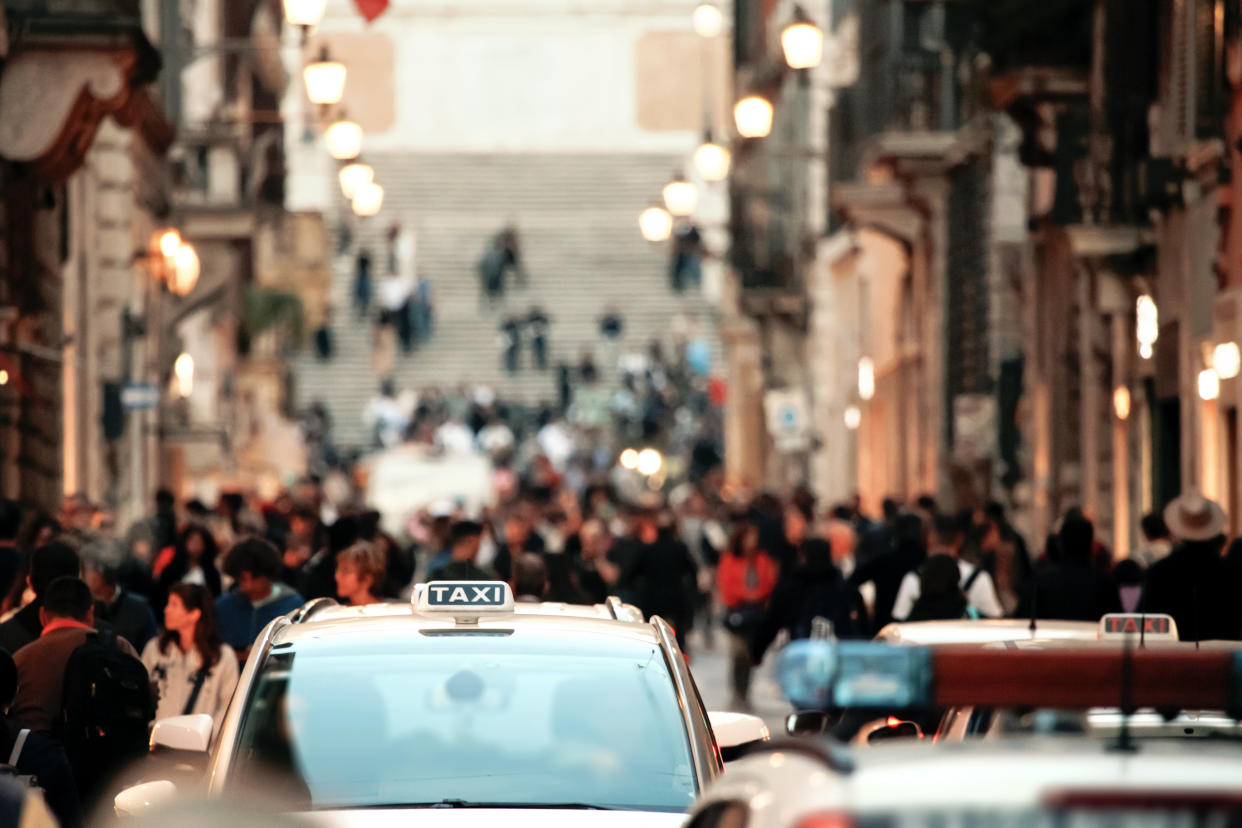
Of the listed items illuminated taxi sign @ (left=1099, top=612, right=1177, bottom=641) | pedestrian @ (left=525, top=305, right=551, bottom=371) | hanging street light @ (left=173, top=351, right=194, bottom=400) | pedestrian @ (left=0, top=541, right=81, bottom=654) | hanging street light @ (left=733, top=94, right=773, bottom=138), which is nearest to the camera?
illuminated taxi sign @ (left=1099, top=612, right=1177, bottom=641)

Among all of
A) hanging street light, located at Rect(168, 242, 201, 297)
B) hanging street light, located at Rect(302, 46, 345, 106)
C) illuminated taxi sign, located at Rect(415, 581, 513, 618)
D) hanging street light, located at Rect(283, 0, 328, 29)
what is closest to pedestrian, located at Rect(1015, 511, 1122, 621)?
illuminated taxi sign, located at Rect(415, 581, 513, 618)

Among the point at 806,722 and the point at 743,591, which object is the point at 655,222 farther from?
the point at 806,722

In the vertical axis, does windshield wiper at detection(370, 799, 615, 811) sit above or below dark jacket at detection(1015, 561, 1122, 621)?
above

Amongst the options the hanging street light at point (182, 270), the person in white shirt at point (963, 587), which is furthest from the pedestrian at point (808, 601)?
the hanging street light at point (182, 270)

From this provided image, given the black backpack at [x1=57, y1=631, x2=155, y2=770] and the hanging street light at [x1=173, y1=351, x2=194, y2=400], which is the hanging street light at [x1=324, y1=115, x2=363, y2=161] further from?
the black backpack at [x1=57, y1=631, x2=155, y2=770]

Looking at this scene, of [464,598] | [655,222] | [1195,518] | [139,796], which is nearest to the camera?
[139,796]

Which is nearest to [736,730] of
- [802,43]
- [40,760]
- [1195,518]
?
[40,760]

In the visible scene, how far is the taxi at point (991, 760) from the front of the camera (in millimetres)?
3611

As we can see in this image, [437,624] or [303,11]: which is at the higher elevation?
[303,11]

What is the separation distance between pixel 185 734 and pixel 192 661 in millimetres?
3750

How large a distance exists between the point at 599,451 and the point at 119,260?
1024 inches

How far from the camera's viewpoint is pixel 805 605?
692 inches

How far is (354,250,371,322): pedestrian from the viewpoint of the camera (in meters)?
62.8

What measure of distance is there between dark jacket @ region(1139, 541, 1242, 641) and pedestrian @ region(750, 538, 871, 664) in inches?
152
